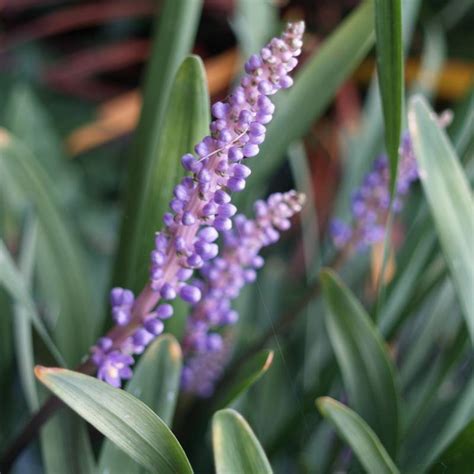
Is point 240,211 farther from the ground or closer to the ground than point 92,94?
closer to the ground

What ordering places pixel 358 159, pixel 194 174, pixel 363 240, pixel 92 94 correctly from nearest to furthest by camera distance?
pixel 194 174
pixel 363 240
pixel 358 159
pixel 92 94

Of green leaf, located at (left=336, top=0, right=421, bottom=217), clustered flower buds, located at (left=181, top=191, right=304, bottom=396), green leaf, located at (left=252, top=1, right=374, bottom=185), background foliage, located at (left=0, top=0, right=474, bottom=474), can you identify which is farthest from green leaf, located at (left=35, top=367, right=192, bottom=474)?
green leaf, located at (left=336, top=0, right=421, bottom=217)

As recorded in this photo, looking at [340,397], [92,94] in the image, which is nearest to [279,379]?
[340,397]

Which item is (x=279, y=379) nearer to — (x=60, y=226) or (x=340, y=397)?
(x=340, y=397)

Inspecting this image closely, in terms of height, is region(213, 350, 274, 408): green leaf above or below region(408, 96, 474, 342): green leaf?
below

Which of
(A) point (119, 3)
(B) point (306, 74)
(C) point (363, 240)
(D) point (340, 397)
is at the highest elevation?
(A) point (119, 3)

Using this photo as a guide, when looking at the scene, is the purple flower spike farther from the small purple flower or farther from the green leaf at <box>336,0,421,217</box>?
the green leaf at <box>336,0,421,217</box>

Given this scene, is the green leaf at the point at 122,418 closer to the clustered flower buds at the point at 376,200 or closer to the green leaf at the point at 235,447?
the green leaf at the point at 235,447
